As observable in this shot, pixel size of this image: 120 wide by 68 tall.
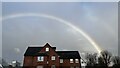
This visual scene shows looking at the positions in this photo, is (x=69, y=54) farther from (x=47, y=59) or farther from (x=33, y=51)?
(x=33, y=51)

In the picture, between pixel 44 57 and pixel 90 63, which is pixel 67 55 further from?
pixel 90 63

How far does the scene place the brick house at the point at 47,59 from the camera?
70750mm

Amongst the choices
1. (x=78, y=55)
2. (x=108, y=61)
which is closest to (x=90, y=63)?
(x=108, y=61)

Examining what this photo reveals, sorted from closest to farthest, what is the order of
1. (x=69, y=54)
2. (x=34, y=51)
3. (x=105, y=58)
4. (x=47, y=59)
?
(x=47, y=59)
(x=34, y=51)
(x=69, y=54)
(x=105, y=58)

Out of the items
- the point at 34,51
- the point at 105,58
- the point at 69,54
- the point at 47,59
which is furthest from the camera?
the point at 105,58

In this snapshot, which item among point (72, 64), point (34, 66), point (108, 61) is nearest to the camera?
point (34, 66)

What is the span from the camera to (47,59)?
71.6 metres

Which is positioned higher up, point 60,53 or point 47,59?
point 60,53

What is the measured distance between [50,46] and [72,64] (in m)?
9.33

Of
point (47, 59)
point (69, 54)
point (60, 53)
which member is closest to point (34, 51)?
point (47, 59)

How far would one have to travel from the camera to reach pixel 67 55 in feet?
256

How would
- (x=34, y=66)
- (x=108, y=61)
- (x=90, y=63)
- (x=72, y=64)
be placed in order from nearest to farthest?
(x=34, y=66), (x=72, y=64), (x=108, y=61), (x=90, y=63)

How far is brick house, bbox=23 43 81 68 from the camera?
70.8 meters

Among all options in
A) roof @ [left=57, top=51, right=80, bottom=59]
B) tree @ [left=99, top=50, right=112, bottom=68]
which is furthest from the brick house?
tree @ [left=99, top=50, right=112, bottom=68]
